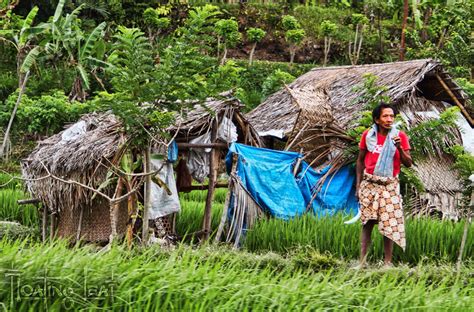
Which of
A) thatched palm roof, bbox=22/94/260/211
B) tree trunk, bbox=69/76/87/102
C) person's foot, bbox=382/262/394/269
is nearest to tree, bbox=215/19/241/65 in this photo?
tree trunk, bbox=69/76/87/102

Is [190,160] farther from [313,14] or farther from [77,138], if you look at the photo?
[313,14]

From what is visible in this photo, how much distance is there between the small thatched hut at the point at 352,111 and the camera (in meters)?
10.1

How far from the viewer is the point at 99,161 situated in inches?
318

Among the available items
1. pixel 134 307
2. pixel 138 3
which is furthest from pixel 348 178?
pixel 138 3

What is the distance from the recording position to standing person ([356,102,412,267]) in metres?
6.69

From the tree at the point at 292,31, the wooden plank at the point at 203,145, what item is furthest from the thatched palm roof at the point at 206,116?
the tree at the point at 292,31

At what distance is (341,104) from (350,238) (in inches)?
172

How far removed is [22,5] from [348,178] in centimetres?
1178

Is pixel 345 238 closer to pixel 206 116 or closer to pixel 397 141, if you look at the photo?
pixel 397 141

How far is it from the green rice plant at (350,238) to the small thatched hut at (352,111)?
1932mm

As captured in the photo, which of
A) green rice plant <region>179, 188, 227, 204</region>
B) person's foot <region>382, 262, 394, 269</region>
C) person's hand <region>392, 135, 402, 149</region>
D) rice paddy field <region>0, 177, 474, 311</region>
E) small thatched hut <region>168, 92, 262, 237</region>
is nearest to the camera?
rice paddy field <region>0, 177, 474, 311</region>

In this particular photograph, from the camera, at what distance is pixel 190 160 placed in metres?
9.22

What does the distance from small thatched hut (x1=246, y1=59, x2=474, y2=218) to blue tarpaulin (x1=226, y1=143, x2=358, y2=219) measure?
287 mm

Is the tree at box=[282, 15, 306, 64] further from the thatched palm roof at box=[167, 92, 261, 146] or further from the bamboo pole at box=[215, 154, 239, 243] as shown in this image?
the bamboo pole at box=[215, 154, 239, 243]
